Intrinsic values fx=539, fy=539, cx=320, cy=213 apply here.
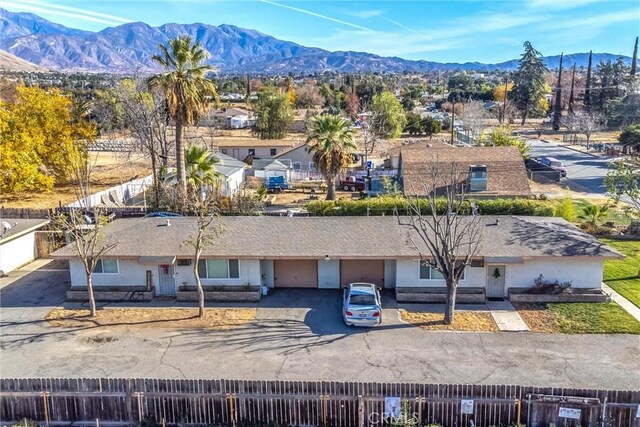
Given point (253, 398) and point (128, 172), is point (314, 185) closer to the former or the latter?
point (128, 172)

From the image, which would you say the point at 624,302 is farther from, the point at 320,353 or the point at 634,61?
the point at 634,61

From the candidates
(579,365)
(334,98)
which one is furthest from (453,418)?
(334,98)

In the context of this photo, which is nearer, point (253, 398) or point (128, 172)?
point (253, 398)

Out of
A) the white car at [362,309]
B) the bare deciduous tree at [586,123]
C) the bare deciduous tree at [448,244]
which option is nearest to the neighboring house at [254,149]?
the bare deciduous tree at [448,244]

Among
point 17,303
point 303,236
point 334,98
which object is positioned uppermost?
point 334,98

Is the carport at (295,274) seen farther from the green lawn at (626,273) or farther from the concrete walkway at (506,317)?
the green lawn at (626,273)
